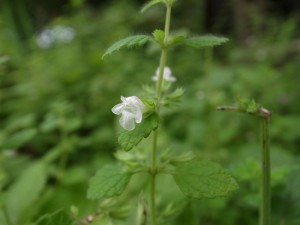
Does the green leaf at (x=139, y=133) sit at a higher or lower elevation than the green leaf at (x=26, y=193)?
higher

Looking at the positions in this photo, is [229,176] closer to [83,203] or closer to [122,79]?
[83,203]

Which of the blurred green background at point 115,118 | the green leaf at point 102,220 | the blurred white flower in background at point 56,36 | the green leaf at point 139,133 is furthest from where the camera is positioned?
the blurred white flower in background at point 56,36

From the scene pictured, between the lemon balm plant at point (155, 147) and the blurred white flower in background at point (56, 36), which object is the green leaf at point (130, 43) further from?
the blurred white flower in background at point (56, 36)

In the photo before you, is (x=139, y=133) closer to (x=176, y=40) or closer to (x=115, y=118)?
(x=176, y=40)

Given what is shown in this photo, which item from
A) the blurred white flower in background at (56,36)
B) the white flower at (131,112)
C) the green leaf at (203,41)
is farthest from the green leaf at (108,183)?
the blurred white flower in background at (56,36)

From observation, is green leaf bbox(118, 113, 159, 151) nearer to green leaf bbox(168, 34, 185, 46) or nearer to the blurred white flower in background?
green leaf bbox(168, 34, 185, 46)

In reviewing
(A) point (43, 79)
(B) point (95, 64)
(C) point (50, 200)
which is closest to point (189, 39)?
(C) point (50, 200)

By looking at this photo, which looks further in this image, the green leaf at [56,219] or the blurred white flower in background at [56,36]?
the blurred white flower in background at [56,36]

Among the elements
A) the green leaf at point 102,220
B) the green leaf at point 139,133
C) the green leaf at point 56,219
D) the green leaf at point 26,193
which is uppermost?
the green leaf at point 139,133
